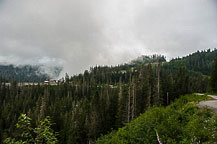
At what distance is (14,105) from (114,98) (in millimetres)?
78963

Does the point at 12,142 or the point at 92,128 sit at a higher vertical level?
the point at 12,142

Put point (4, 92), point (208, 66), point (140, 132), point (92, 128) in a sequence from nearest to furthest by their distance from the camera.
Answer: point (140, 132), point (92, 128), point (4, 92), point (208, 66)

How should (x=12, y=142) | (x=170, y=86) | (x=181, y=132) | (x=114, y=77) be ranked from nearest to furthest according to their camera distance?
(x=12, y=142) < (x=181, y=132) < (x=170, y=86) < (x=114, y=77)

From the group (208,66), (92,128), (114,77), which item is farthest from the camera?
(208,66)

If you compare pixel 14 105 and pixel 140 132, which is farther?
pixel 14 105

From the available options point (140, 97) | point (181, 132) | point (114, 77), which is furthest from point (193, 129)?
point (114, 77)

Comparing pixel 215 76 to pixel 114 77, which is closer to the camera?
pixel 215 76

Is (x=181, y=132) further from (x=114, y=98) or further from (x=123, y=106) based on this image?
(x=114, y=98)

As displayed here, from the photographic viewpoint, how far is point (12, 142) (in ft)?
16.0

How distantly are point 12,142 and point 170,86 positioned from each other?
5037 centimetres

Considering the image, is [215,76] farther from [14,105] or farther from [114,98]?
[14,105]

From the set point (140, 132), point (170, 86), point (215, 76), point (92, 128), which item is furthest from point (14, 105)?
point (215, 76)

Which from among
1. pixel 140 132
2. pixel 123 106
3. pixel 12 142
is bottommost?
pixel 123 106

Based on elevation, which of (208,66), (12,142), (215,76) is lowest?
(12,142)
